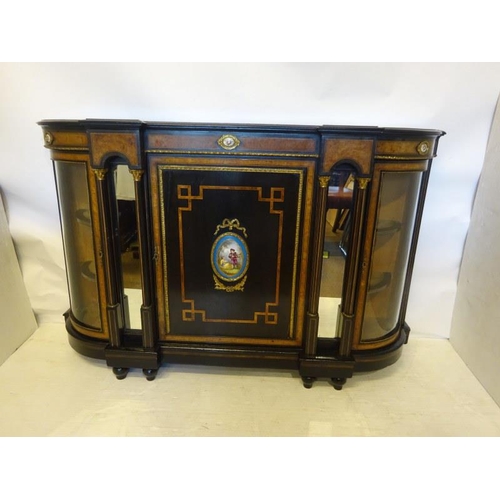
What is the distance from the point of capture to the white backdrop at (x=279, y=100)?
4.72ft

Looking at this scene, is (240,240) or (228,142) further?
(240,240)

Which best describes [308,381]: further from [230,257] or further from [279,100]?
[279,100]

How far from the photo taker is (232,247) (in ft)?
4.22

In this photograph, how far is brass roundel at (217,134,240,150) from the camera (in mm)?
1170

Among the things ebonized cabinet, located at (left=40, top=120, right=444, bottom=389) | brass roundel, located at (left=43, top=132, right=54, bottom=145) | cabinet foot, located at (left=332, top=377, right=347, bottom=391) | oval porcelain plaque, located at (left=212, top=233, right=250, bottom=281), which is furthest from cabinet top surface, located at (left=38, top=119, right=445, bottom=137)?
cabinet foot, located at (left=332, top=377, right=347, bottom=391)

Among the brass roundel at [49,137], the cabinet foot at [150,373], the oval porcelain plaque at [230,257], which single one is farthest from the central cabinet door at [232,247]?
the brass roundel at [49,137]

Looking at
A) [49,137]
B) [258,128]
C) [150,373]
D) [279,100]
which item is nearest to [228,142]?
[258,128]

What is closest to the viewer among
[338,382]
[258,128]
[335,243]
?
[258,128]

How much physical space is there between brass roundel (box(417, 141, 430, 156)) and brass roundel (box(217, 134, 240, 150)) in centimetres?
61

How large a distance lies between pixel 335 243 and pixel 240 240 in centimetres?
34

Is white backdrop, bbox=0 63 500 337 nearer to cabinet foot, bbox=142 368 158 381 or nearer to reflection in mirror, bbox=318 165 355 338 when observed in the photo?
reflection in mirror, bbox=318 165 355 338

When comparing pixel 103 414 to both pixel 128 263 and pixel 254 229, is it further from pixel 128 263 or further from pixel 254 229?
pixel 254 229

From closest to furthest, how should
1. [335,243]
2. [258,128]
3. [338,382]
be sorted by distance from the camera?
[258,128]
[335,243]
[338,382]

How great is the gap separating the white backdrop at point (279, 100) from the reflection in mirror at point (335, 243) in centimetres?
40
